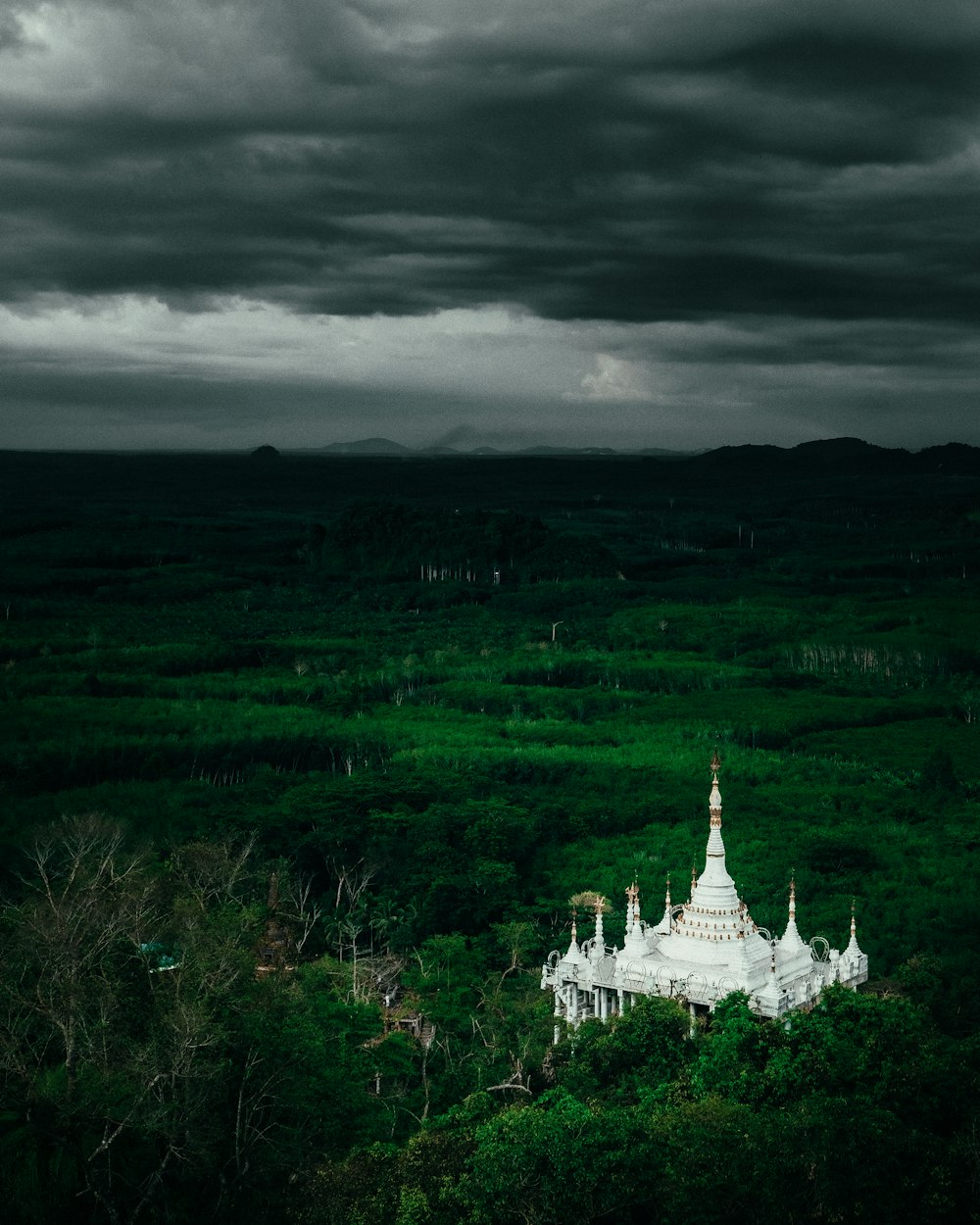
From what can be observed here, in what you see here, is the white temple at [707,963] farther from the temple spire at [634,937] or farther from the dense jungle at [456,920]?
the dense jungle at [456,920]

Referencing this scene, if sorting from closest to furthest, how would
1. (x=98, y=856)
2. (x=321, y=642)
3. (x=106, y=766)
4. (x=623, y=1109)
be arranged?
(x=623, y=1109)
(x=98, y=856)
(x=106, y=766)
(x=321, y=642)

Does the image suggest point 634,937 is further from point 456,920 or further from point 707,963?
point 456,920

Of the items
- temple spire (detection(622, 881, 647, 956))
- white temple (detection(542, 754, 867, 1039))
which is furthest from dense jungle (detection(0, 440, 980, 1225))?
temple spire (detection(622, 881, 647, 956))

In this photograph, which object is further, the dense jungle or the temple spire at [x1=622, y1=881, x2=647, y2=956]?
the temple spire at [x1=622, y1=881, x2=647, y2=956]

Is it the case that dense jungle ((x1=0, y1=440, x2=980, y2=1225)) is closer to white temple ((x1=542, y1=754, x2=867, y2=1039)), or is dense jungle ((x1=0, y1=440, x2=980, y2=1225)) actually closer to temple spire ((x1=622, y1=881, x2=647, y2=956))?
white temple ((x1=542, y1=754, x2=867, y2=1039))

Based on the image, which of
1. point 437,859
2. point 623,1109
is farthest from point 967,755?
point 623,1109

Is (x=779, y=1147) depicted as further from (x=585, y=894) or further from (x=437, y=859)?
(x=437, y=859)

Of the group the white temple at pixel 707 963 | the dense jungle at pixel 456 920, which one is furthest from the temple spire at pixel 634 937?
the dense jungle at pixel 456 920
